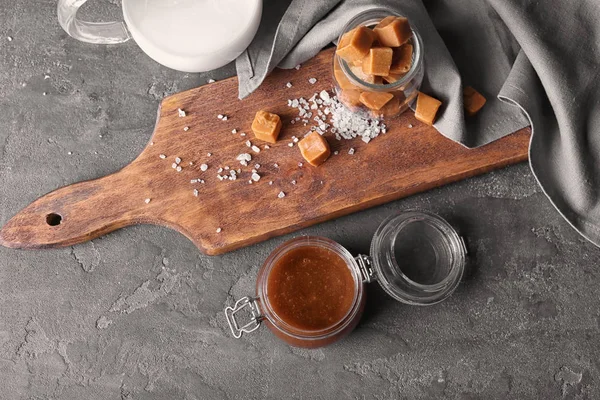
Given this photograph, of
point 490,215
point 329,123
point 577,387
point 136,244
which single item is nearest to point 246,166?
point 329,123

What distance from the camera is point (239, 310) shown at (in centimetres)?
134

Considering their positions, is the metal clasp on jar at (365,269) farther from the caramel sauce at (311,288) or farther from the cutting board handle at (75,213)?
the cutting board handle at (75,213)

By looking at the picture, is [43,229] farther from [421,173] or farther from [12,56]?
[421,173]

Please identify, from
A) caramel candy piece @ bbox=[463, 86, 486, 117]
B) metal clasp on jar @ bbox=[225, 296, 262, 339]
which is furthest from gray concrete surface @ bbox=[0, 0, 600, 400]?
caramel candy piece @ bbox=[463, 86, 486, 117]

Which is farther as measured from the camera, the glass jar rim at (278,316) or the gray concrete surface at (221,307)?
the gray concrete surface at (221,307)

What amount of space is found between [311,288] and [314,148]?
287mm

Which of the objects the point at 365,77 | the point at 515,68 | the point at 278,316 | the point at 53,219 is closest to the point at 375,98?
the point at 365,77

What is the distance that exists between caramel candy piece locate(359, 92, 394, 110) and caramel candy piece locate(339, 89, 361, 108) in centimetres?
2

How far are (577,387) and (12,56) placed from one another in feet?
4.77

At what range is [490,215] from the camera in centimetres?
140

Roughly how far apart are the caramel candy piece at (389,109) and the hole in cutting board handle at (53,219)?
0.70 metres

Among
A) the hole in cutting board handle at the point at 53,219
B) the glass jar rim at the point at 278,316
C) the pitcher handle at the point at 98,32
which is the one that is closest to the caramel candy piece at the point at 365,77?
the glass jar rim at the point at 278,316

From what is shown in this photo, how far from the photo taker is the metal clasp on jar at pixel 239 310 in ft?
4.22

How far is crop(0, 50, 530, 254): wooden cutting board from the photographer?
132cm
